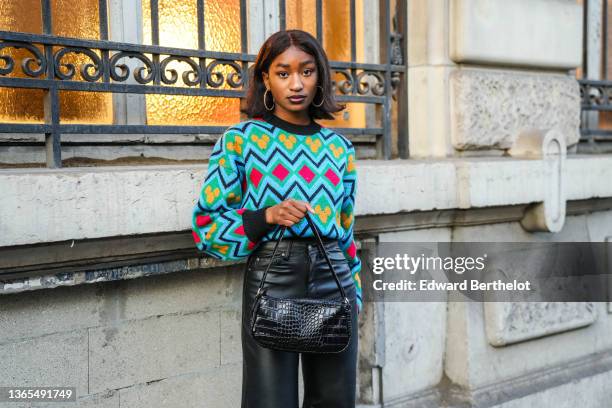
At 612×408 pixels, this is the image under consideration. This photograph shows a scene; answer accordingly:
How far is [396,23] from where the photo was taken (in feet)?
16.1

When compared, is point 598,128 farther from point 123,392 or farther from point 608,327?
point 123,392

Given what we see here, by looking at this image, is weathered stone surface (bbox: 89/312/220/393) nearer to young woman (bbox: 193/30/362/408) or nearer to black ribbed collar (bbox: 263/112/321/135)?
young woman (bbox: 193/30/362/408)

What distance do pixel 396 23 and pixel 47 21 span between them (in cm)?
211

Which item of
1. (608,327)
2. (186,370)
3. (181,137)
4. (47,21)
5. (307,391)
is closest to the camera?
(307,391)

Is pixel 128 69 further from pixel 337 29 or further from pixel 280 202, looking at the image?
pixel 337 29

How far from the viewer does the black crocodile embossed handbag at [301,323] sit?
9.17ft

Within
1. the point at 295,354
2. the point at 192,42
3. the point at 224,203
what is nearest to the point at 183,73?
the point at 192,42

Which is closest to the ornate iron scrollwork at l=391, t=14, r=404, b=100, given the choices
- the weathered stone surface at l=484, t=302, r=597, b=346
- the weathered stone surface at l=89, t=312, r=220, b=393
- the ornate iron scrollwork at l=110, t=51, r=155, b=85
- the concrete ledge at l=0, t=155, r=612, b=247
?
the concrete ledge at l=0, t=155, r=612, b=247

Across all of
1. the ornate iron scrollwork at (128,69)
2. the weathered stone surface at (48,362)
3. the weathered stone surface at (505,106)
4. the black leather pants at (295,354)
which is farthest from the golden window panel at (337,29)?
the weathered stone surface at (48,362)

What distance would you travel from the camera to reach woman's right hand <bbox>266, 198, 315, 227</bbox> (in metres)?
2.76

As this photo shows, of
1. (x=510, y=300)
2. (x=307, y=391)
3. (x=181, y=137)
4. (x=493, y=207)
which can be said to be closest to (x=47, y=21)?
(x=181, y=137)

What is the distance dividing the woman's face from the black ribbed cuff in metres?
0.39

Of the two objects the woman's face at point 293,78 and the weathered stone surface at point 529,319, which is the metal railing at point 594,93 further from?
the woman's face at point 293,78

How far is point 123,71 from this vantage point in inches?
146
